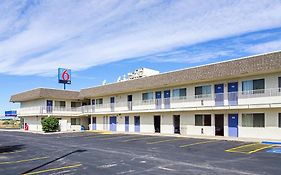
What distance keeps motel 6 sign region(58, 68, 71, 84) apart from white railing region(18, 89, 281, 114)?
6899 mm

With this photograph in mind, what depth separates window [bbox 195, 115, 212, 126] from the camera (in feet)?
91.8

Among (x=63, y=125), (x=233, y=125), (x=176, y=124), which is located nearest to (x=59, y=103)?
(x=63, y=125)

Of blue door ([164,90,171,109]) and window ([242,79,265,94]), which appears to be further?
blue door ([164,90,171,109])

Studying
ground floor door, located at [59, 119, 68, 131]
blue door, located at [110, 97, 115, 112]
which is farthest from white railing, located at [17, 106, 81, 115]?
blue door, located at [110, 97, 115, 112]

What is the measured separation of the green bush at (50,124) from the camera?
39.7 metres

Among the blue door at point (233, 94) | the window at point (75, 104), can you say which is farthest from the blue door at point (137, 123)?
the window at point (75, 104)

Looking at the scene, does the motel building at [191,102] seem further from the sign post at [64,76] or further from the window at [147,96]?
the sign post at [64,76]

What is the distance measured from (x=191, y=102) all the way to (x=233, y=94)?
15.1 feet

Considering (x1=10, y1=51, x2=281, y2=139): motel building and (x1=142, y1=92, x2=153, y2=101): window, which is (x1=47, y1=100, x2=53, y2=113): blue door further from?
(x1=142, y1=92, x2=153, y2=101): window

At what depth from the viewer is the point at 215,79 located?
26.3 meters

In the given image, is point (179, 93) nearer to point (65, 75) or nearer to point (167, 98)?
point (167, 98)

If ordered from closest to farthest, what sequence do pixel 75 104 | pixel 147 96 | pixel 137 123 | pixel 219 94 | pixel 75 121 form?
pixel 219 94 → pixel 147 96 → pixel 137 123 → pixel 75 121 → pixel 75 104

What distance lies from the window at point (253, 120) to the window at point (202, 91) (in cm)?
401

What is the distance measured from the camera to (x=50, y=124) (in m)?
39.8
